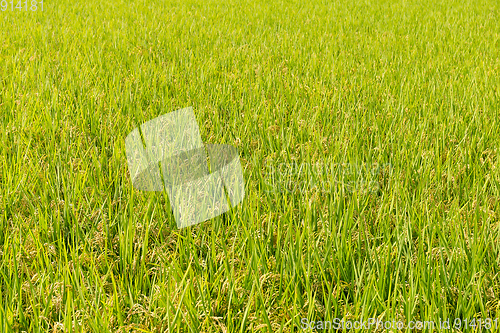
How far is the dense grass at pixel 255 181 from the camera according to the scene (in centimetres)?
121

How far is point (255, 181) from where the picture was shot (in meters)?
1.89

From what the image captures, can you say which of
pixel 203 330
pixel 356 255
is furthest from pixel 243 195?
pixel 203 330

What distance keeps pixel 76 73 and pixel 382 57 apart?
8.42 ft

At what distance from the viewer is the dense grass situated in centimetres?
121

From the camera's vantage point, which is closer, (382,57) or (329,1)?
(382,57)

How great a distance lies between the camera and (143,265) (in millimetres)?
1334

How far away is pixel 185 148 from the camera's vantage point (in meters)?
2.15

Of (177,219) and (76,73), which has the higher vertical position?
(76,73)

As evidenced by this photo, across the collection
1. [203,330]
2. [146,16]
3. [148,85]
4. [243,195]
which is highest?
[146,16]

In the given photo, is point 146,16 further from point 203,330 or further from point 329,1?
point 203,330

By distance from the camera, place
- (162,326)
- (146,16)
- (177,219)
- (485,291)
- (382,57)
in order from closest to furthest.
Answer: (162,326), (485,291), (177,219), (382,57), (146,16)

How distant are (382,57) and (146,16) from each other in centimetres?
346

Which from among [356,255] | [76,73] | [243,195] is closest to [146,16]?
[76,73]

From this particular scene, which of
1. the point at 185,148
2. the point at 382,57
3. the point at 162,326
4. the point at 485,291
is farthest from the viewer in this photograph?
the point at 382,57
